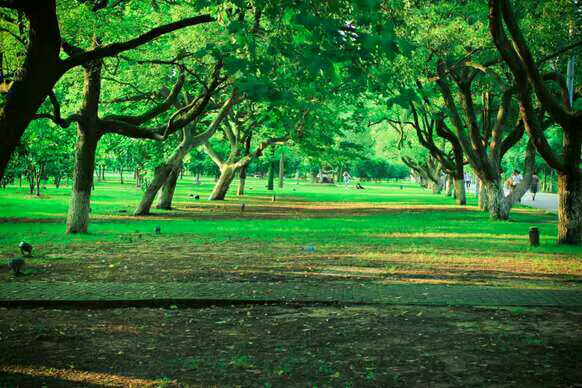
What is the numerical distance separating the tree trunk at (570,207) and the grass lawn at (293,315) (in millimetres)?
611

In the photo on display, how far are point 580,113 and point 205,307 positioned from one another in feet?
40.5

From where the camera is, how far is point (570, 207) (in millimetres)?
17453

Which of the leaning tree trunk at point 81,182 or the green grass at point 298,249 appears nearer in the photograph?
the green grass at point 298,249

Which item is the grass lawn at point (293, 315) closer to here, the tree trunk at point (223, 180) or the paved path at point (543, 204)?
the paved path at point (543, 204)

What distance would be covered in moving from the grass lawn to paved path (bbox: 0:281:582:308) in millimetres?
32

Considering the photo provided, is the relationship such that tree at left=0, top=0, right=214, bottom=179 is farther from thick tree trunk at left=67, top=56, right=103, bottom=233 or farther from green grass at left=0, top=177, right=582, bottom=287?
thick tree trunk at left=67, top=56, right=103, bottom=233

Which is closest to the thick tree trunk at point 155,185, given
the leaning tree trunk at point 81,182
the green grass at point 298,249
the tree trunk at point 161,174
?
the tree trunk at point 161,174

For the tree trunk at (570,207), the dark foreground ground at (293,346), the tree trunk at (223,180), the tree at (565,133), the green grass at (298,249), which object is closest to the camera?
the dark foreground ground at (293,346)

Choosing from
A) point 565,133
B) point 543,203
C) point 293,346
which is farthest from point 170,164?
point 543,203

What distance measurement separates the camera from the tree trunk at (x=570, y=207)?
1739 centimetres

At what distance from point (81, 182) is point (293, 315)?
12.7 m

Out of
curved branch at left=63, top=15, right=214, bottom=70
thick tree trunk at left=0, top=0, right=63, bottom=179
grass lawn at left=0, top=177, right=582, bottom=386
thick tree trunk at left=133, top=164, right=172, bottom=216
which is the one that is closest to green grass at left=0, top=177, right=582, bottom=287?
grass lawn at left=0, top=177, right=582, bottom=386

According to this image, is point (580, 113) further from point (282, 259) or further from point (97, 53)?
point (97, 53)

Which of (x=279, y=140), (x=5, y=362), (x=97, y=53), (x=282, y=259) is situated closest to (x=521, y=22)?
(x=282, y=259)
